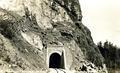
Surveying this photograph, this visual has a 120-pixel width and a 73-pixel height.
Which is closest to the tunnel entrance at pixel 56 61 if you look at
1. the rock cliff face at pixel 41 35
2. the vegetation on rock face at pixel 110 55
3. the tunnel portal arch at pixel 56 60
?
the tunnel portal arch at pixel 56 60

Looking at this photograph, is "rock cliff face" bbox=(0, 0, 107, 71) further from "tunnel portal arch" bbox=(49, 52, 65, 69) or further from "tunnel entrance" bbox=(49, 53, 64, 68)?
"tunnel entrance" bbox=(49, 53, 64, 68)

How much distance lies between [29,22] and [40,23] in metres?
3.27

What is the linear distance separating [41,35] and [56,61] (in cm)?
791

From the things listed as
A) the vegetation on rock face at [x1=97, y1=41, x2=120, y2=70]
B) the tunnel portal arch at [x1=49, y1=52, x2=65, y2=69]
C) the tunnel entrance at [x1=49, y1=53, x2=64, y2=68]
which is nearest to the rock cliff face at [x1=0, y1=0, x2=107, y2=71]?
the tunnel portal arch at [x1=49, y1=52, x2=65, y2=69]

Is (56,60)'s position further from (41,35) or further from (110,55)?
(110,55)

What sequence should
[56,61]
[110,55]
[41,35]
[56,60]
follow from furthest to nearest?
[110,55] < [56,60] < [56,61] < [41,35]

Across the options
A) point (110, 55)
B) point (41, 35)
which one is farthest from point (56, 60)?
point (110, 55)

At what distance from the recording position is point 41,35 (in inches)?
1935

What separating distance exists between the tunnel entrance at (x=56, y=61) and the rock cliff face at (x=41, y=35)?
1699mm

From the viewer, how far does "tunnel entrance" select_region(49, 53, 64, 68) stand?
5158 cm

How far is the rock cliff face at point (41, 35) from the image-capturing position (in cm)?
3781

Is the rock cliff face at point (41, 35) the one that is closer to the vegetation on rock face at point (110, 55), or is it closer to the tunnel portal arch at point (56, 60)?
the tunnel portal arch at point (56, 60)

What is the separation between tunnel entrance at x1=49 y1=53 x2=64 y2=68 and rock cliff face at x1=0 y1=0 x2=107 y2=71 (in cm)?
170

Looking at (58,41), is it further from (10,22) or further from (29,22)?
(10,22)
